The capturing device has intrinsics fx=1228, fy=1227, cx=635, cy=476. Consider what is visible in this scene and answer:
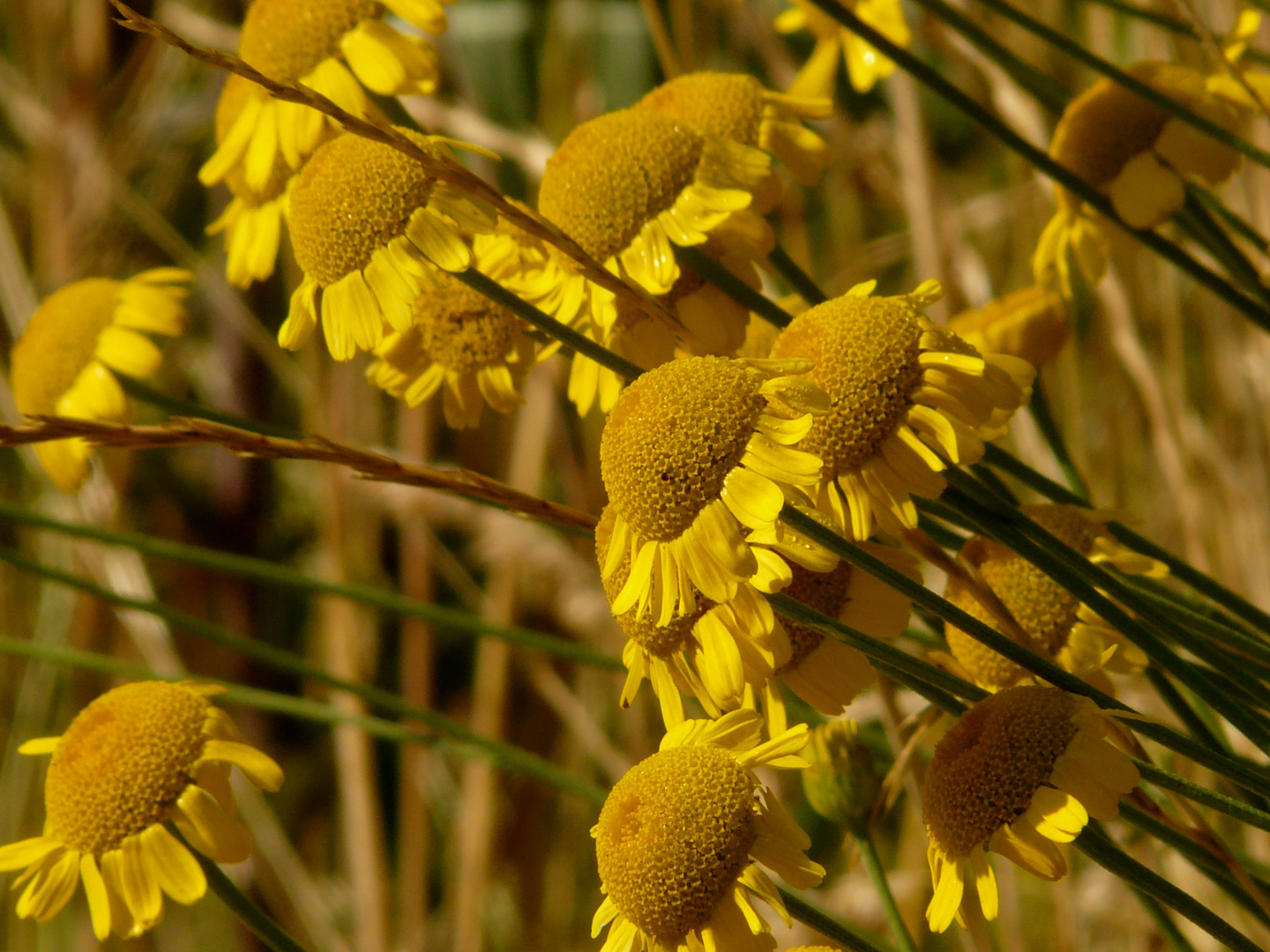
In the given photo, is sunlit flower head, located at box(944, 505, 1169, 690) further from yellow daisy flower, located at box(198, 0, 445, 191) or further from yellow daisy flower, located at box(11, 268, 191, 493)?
yellow daisy flower, located at box(11, 268, 191, 493)

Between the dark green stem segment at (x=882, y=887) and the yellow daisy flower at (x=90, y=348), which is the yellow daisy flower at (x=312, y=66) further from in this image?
the dark green stem segment at (x=882, y=887)

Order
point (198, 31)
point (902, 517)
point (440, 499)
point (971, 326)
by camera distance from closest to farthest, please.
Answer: point (902, 517)
point (971, 326)
point (440, 499)
point (198, 31)

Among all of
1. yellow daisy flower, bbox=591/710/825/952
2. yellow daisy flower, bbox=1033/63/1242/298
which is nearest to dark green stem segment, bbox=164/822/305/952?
yellow daisy flower, bbox=591/710/825/952

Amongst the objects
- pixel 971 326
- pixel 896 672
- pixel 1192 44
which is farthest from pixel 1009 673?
pixel 1192 44

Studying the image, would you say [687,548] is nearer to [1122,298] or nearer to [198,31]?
[1122,298]

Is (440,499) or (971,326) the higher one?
(971,326)
